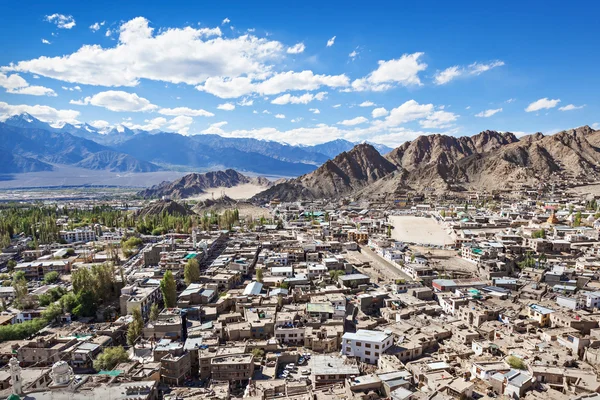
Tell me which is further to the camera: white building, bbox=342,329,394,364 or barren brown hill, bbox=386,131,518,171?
barren brown hill, bbox=386,131,518,171

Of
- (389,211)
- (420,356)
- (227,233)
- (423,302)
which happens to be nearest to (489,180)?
(389,211)

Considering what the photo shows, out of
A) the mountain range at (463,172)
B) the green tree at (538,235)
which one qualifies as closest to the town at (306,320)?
the green tree at (538,235)

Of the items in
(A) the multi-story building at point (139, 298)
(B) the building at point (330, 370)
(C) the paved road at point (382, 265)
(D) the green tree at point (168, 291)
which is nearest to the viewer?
(B) the building at point (330, 370)

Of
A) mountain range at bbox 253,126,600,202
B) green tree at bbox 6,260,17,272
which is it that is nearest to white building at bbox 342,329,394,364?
green tree at bbox 6,260,17,272

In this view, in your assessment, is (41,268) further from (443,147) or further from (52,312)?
(443,147)

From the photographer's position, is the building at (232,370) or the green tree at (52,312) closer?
the building at (232,370)

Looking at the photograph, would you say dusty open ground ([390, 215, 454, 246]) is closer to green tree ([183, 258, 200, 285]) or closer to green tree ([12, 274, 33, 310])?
green tree ([183, 258, 200, 285])

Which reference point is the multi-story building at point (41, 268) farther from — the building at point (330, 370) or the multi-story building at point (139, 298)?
the building at point (330, 370)
